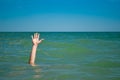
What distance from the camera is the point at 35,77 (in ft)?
51.6

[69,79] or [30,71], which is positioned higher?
[30,71]

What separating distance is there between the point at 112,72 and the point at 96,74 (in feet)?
4.61

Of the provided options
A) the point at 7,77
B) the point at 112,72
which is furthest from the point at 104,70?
the point at 7,77

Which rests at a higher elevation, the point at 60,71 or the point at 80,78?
the point at 60,71

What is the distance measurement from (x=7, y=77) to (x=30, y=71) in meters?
2.25

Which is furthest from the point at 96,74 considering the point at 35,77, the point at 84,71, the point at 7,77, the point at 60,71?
the point at 7,77

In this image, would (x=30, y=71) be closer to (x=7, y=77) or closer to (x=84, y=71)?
(x=7, y=77)

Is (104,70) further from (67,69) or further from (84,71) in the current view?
(67,69)

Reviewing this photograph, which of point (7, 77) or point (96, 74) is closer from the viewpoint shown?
point (7, 77)

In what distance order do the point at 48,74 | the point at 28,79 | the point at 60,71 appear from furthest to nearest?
the point at 60,71 < the point at 48,74 < the point at 28,79

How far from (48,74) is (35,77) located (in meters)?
1.16

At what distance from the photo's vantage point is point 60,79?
599 inches

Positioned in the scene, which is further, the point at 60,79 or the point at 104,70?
the point at 104,70

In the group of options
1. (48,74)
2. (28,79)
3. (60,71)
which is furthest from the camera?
(60,71)
